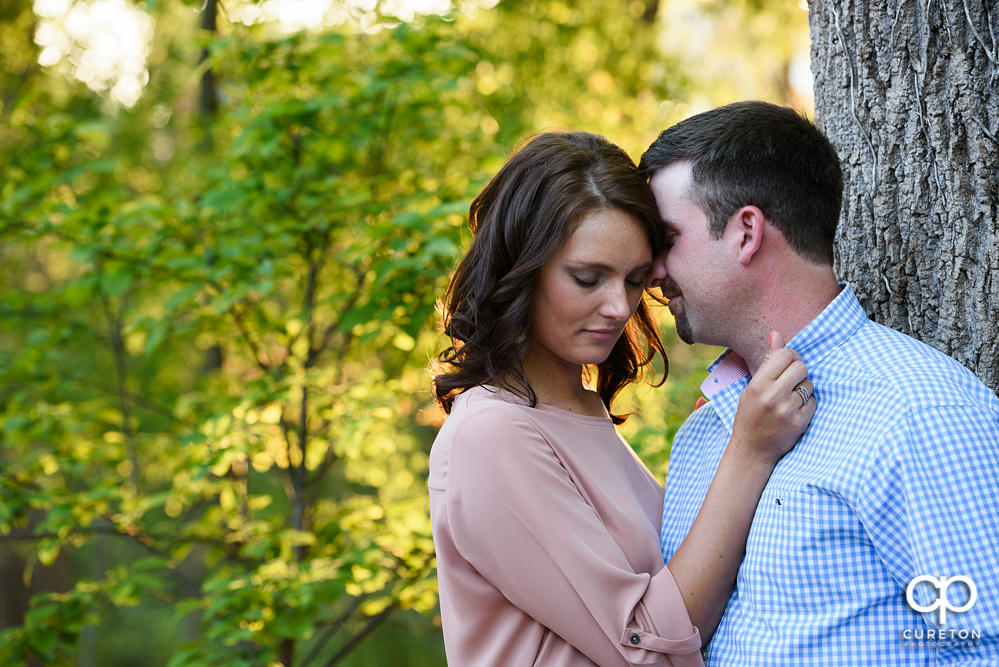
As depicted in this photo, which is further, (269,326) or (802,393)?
(269,326)

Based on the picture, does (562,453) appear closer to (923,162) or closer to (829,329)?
(829,329)

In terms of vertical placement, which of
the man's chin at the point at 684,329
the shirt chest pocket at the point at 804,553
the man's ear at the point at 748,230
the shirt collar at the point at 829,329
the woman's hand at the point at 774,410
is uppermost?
the man's ear at the point at 748,230

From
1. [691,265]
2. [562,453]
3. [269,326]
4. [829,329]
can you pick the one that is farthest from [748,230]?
[269,326]

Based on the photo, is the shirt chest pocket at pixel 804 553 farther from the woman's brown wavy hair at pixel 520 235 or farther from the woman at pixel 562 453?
the woman's brown wavy hair at pixel 520 235

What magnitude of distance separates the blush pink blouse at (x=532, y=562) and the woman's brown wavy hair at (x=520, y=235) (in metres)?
0.15

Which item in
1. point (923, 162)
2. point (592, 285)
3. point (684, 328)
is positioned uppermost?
point (923, 162)

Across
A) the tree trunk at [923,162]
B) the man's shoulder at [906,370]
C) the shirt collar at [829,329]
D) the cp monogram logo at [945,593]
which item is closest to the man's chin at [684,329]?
the shirt collar at [829,329]

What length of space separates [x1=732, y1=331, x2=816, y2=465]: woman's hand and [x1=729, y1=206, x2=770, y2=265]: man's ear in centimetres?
23

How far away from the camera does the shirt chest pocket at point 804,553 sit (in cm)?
153

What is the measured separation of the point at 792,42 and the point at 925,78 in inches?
260

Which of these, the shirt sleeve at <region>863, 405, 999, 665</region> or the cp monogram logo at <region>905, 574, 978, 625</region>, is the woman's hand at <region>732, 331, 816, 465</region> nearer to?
the shirt sleeve at <region>863, 405, 999, 665</region>

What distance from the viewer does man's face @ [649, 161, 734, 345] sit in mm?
Answer: 1880

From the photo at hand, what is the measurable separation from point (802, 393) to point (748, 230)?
1.20 ft

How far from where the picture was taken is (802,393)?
168 centimetres
